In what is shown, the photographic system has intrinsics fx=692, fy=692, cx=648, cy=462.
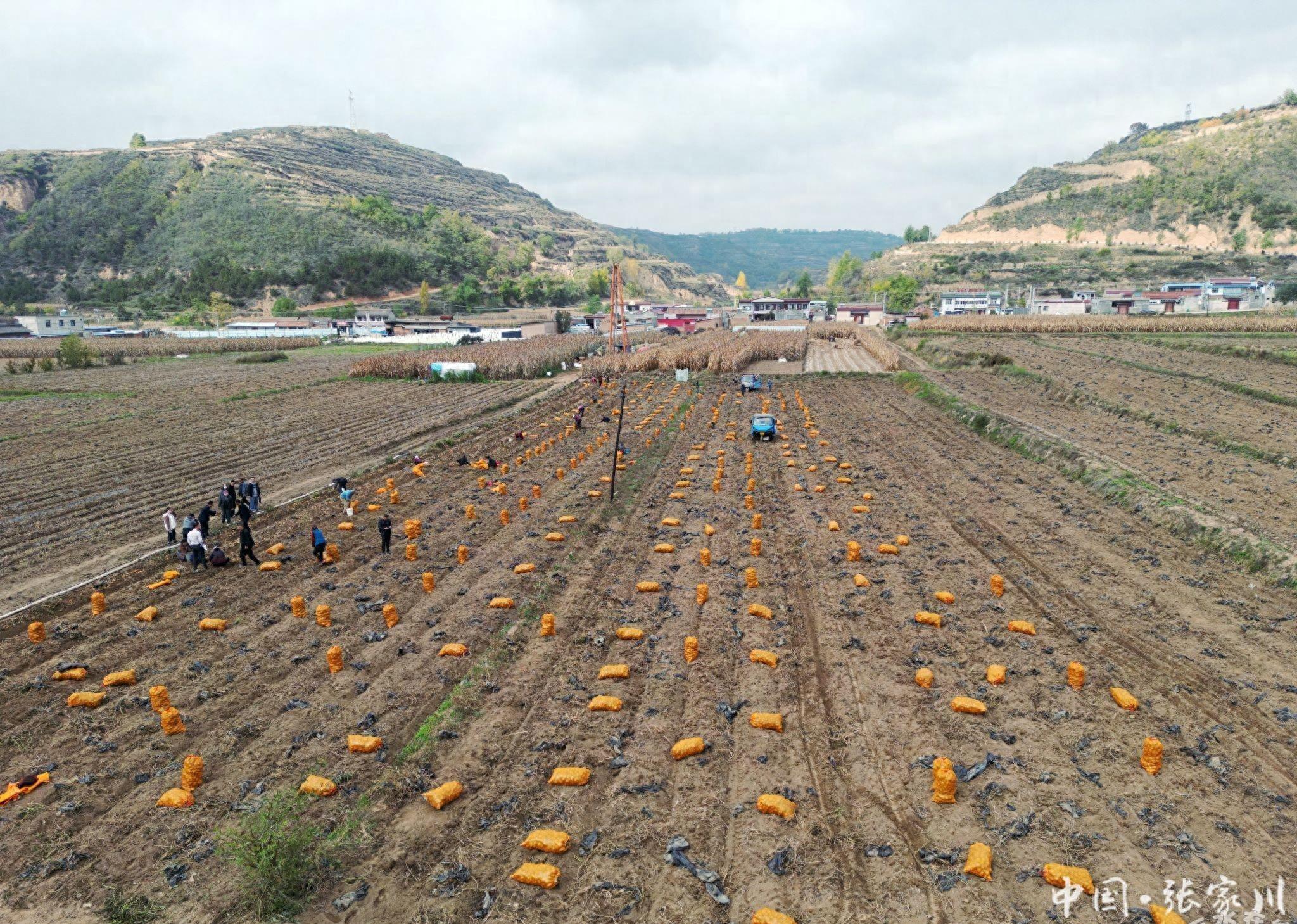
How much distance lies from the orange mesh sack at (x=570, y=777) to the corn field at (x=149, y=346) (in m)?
89.6

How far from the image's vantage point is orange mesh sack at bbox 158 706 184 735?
1172cm

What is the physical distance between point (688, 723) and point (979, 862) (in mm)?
4808

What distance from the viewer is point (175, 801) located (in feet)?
32.9

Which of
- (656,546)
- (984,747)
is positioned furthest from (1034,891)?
(656,546)

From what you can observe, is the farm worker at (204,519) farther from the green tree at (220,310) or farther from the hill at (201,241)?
the hill at (201,241)

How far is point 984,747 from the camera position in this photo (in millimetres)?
11086

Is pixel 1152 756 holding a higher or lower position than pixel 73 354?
lower

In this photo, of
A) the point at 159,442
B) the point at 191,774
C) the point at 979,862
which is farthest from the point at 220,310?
the point at 979,862

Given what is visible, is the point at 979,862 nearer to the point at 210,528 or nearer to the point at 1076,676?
the point at 1076,676

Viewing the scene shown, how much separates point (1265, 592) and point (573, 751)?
16.3m

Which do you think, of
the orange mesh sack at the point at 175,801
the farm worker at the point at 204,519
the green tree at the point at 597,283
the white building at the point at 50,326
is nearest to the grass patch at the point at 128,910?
the orange mesh sack at the point at 175,801

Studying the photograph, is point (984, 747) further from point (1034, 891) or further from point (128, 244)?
point (128, 244)

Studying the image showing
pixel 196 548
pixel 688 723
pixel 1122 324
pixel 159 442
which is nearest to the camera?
pixel 688 723

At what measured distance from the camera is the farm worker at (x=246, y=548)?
19.1 m
